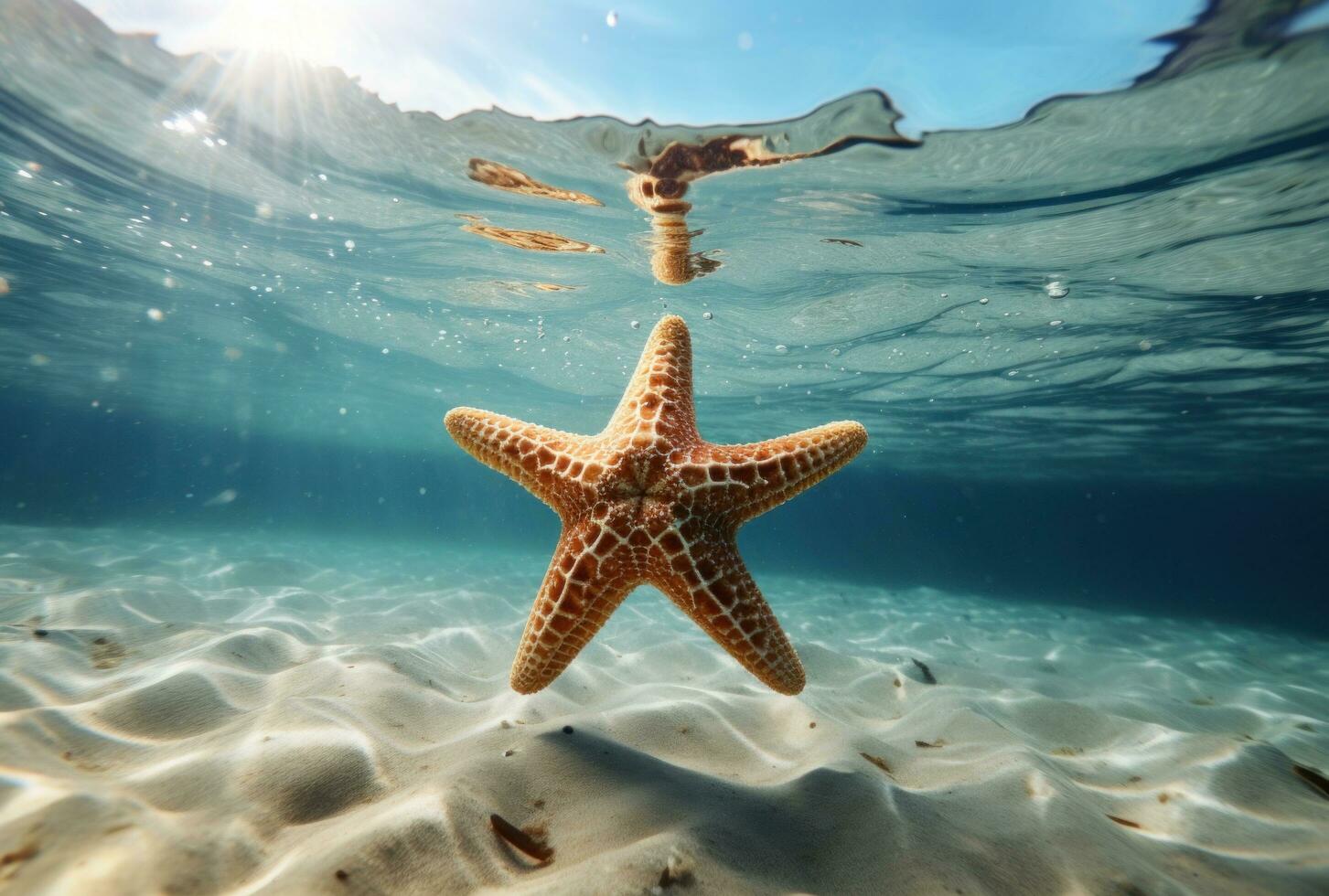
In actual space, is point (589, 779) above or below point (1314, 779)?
above

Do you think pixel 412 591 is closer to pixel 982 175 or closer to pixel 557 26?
pixel 557 26

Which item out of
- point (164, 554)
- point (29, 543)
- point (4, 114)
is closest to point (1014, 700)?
point (4, 114)

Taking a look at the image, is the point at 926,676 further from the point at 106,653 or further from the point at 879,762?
the point at 106,653

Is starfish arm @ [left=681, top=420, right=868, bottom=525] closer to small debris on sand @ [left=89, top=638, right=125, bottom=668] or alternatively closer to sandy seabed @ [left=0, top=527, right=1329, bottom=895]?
sandy seabed @ [left=0, top=527, right=1329, bottom=895]

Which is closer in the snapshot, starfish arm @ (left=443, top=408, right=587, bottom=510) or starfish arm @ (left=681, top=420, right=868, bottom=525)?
starfish arm @ (left=681, top=420, right=868, bottom=525)

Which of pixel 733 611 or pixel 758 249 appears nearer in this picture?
pixel 733 611

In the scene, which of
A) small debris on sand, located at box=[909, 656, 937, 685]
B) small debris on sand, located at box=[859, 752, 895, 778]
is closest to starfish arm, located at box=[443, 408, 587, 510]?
small debris on sand, located at box=[859, 752, 895, 778]

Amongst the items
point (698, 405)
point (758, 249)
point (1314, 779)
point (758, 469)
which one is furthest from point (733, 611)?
point (698, 405)
